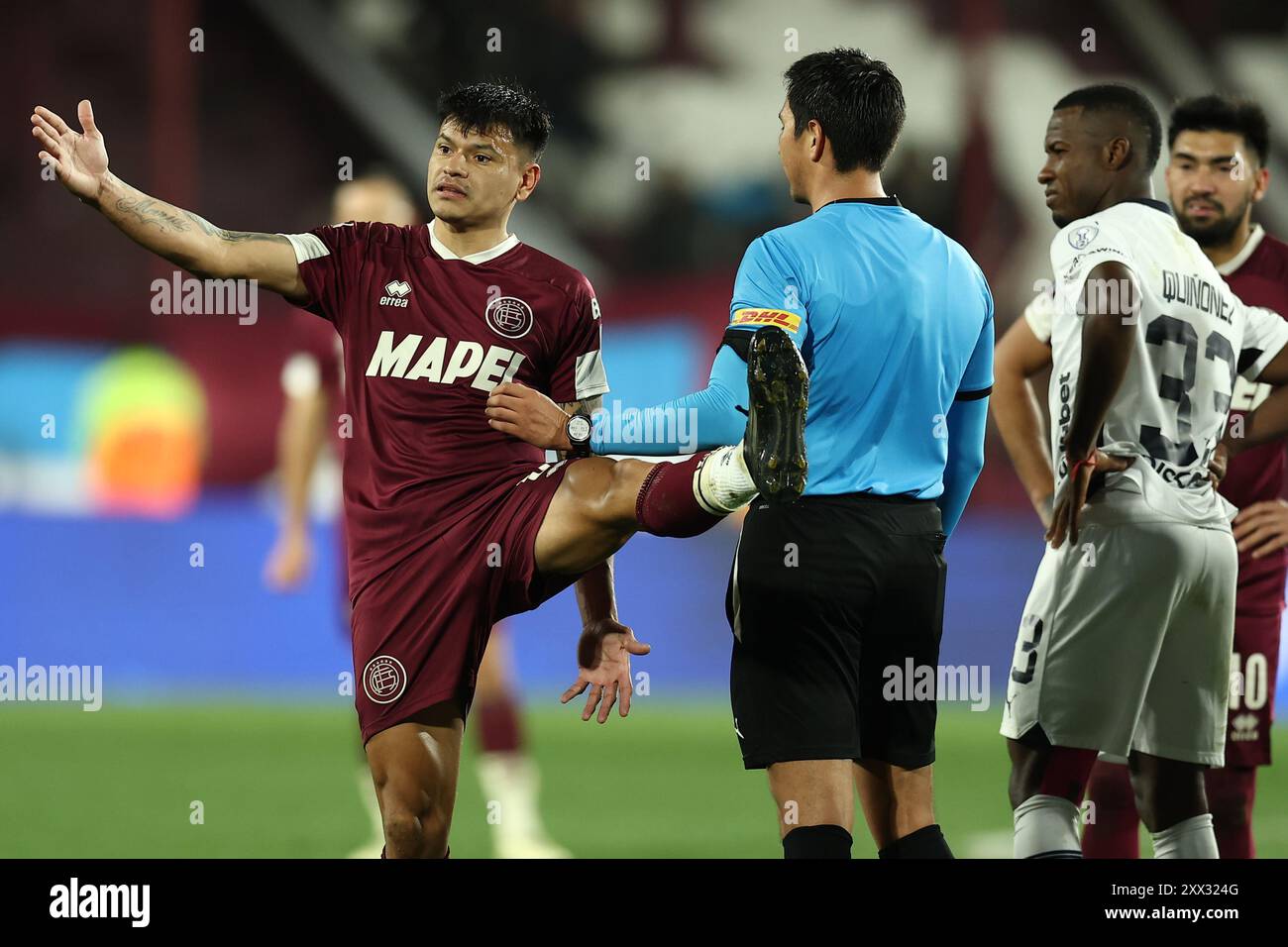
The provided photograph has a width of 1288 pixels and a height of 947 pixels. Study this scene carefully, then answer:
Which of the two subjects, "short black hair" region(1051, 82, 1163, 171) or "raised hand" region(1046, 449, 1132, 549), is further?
"short black hair" region(1051, 82, 1163, 171)

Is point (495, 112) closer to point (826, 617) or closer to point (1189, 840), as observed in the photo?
point (826, 617)

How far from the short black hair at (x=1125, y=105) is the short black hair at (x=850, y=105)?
752 mm

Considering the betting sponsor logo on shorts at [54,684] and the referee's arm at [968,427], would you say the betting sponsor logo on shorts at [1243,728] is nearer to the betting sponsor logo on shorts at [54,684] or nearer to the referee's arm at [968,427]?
the referee's arm at [968,427]

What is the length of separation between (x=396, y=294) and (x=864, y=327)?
117cm

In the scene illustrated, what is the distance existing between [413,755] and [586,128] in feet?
25.3

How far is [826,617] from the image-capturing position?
3.36 meters

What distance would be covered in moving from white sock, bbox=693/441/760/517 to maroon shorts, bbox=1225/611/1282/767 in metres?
1.90

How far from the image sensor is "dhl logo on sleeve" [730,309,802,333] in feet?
10.8

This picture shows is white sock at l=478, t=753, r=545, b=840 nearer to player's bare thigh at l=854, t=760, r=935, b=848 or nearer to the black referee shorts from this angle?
player's bare thigh at l=854, t=760, r=935, b=848

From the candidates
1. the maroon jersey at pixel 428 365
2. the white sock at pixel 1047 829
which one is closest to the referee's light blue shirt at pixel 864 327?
the maroon jersey at pixel 428 365

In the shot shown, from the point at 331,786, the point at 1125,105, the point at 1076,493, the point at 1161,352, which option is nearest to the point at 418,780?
the point at 1076,493

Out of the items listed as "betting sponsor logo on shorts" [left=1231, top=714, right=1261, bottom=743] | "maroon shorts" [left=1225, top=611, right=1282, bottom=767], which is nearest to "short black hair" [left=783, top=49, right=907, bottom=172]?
"maroon shorts" [left=1225, top=611, right=1282, bottom=767]

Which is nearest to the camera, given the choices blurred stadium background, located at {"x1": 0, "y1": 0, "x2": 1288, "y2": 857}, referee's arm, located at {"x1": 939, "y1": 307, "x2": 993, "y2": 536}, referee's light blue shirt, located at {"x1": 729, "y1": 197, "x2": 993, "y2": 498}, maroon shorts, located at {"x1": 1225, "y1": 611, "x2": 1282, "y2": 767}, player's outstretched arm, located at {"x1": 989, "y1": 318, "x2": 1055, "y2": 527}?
referee's light blue shirt, located at {"x1": 729, "y1": 197, "x2": 993, "y2": 498}
